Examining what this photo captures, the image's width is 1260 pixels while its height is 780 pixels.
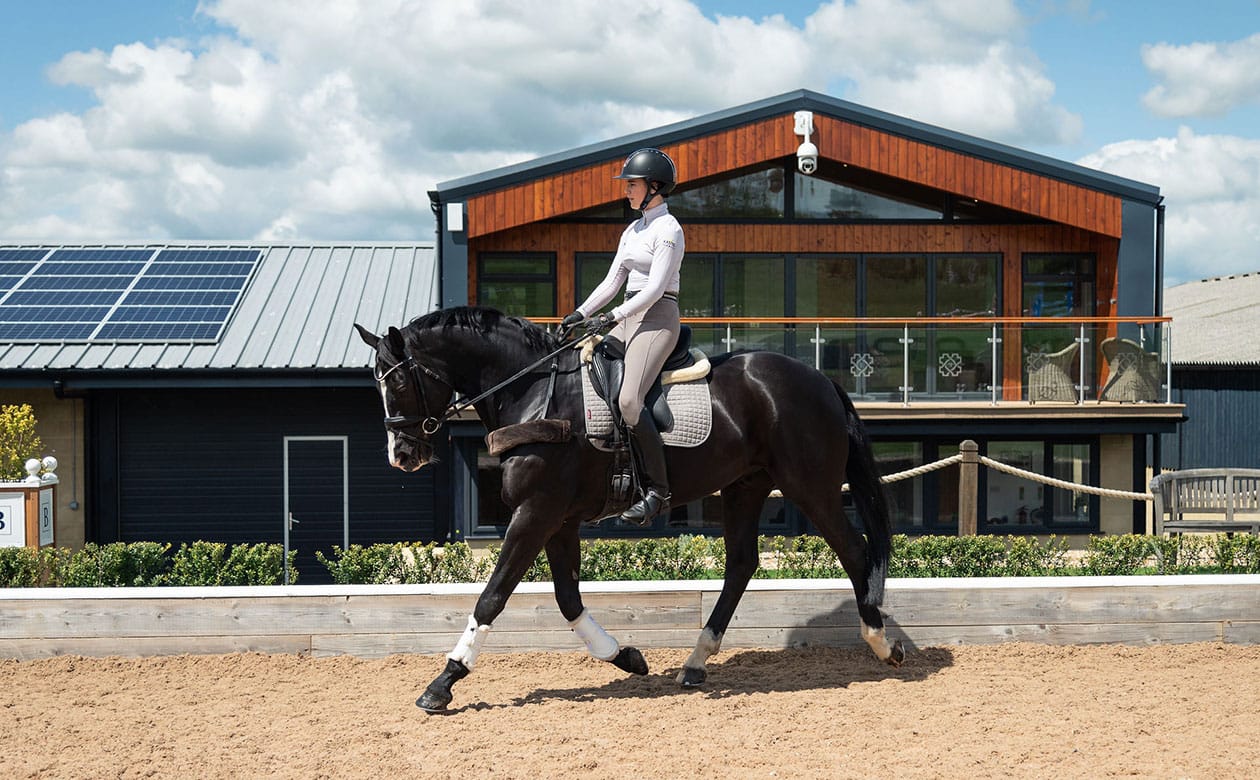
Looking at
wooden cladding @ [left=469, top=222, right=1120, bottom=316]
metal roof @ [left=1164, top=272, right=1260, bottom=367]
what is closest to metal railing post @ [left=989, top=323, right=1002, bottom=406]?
wooden cladding @ [left=469, top=222, right=1120, bottom=316]

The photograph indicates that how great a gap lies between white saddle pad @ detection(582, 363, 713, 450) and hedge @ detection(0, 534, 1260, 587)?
92.8 inches

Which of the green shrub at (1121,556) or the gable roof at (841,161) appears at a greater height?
the gable roof at (841,161)

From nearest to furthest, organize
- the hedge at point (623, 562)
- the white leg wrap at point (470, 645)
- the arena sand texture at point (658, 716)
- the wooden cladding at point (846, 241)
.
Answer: the arena sand texture at point (658, 716) < the white leg wrap at point (470, 645) < the hedge at point (623, 562) < the wooden cladding at point (846, 241)

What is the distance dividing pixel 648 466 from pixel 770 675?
1554mm

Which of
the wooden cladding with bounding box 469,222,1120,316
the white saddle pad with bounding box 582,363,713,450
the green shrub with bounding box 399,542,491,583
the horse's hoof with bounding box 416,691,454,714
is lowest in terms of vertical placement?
the horse's hoof with bounding box 416,691,454,714

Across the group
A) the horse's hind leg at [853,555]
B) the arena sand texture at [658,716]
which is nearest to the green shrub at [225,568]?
the arena sand texture at [658,716]

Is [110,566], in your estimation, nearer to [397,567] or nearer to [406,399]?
[397,567]

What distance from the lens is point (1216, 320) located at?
32.4 meters

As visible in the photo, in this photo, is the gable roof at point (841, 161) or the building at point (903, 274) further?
the gable roof at point (841, 161)

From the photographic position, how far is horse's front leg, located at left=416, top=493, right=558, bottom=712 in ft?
19.8

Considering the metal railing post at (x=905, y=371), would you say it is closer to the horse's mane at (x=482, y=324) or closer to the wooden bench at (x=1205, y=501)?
the wooden bench at (x=1205, y=501)

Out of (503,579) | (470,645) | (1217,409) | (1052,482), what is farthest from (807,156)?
(1217,409)

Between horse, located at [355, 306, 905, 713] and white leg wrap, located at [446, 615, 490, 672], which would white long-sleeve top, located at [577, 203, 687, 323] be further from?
white leg wrap, located at [446, 615, 490, 672]

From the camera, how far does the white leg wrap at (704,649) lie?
21.3ft
